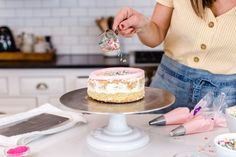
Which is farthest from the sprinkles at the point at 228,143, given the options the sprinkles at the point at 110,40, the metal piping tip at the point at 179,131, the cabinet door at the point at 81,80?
the cabinet door at the point at 81,80

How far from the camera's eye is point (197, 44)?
1.64 metres

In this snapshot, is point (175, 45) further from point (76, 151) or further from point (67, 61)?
point (67, 61)

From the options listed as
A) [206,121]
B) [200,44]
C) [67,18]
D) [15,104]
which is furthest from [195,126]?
[67,18]

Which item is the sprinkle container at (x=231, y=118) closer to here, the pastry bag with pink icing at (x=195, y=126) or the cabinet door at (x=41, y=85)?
the pastry bag with pink icing at (x=195, y=126)

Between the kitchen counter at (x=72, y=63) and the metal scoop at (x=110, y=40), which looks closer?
the metal scoop at (x=110, y=40)

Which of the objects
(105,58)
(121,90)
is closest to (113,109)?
(121,90)

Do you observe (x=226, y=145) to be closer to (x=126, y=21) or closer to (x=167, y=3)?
(x=126, y=21)

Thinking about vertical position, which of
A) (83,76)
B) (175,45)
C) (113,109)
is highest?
(175,45)

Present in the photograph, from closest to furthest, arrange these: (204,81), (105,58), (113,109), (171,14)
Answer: (113,109)
(204,81)
(171,14)
(105,58)

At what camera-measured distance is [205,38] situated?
162 cm

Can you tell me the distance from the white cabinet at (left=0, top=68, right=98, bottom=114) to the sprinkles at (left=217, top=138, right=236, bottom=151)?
1.84m

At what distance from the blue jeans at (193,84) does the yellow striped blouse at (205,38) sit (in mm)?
27

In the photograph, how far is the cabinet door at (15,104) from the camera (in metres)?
2.97

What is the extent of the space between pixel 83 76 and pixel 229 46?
4.72ft
